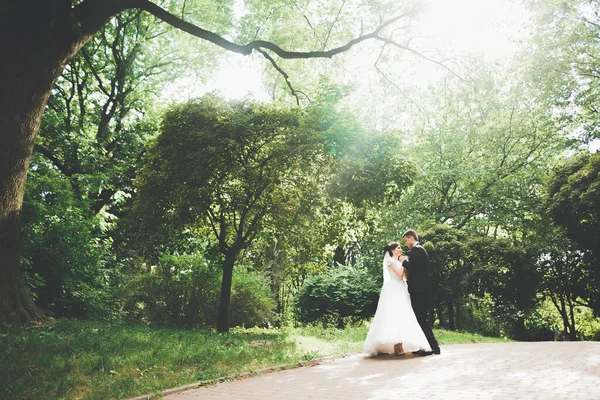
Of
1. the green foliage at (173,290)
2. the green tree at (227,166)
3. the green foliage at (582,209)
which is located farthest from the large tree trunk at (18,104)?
the green foliage at (582,209)

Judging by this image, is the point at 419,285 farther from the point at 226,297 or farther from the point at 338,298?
the point at 338,298

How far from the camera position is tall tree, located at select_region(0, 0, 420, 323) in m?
8.20

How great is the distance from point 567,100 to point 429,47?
44.3ft

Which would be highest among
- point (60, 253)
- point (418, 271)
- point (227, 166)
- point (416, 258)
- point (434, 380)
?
point (227, 166)

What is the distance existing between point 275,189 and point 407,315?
6230mm

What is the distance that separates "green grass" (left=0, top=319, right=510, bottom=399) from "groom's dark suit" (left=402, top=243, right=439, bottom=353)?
2.23 metres

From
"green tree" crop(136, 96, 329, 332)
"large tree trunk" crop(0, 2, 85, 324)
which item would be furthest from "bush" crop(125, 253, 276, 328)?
"large tree trunk" crop(0, 2, 85, 324)

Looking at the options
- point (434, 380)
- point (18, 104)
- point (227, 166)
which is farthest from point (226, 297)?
point (434, 380)

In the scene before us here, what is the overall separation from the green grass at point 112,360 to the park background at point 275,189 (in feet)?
0.15

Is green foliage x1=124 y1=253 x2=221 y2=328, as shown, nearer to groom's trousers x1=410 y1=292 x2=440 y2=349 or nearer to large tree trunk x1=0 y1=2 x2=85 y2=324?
large tree trunk x1=0 y1=2 x2=85 y2=324

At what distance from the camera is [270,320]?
19141 mm

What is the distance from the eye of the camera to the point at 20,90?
826 centimetres

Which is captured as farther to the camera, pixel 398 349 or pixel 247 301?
pixel 247 301

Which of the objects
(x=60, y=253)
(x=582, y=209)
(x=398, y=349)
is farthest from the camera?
(x=582, y=209)
